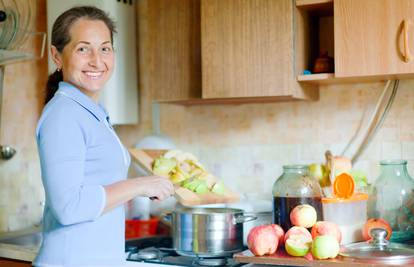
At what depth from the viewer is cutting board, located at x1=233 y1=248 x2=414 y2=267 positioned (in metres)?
1.59

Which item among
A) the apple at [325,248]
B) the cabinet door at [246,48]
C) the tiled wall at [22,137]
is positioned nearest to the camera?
the apple at [325,248]

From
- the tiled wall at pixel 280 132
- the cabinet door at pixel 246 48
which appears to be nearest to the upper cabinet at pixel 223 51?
the cabinet door at pixel 246 48

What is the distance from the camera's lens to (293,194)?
191 cm

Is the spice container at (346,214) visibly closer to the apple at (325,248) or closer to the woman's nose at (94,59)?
the apple at (325,248)

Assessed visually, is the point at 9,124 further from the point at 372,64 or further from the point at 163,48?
the point at 372,64

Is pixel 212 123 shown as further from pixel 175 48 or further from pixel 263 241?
pixel 263 241

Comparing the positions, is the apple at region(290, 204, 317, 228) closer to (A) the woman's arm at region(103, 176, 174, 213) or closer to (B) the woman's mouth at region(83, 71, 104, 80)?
(A) the woman's arm at region(103, 176, 174, 213)

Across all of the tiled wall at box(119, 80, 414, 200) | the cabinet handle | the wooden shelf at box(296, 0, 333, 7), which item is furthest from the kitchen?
the cabinet handle

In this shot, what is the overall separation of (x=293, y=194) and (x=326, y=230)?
0.20 metres

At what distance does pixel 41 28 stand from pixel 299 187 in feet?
4.86

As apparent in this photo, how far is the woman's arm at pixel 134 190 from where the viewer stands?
138cm

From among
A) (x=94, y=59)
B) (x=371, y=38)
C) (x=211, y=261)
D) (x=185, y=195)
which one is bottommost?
(x=211, y=261)

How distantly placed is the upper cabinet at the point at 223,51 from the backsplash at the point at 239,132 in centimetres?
14

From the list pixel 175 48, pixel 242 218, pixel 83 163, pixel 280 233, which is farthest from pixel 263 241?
pixel 175 48
